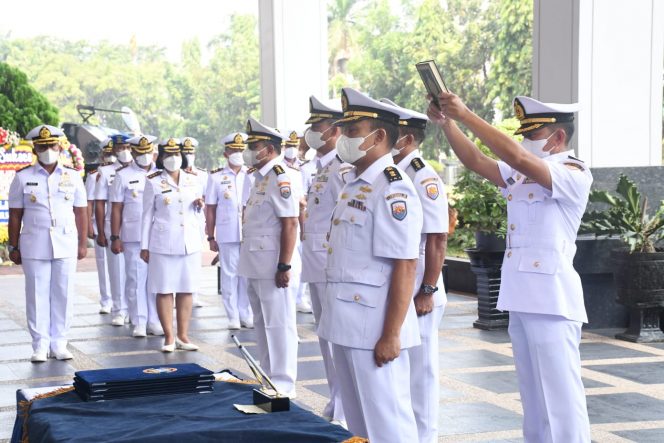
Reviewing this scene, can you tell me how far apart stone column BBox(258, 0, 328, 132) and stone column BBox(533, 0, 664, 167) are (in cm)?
538

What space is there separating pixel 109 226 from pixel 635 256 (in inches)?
222

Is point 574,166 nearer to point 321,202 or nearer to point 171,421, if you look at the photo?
point 321,202

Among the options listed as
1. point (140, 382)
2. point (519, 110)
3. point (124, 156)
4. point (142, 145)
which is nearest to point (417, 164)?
point (519, 110)

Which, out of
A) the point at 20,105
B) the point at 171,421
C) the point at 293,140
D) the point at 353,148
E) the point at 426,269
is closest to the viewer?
the point at 171,421

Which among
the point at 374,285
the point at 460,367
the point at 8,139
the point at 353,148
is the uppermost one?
the point at 8,139

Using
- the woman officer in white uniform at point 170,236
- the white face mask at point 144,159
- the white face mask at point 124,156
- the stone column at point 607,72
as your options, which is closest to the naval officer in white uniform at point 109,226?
the white face mask at point 124,156

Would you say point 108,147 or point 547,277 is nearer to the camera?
point 547,277

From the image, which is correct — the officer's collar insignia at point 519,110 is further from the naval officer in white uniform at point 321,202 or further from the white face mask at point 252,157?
the white face mask at point 252,157


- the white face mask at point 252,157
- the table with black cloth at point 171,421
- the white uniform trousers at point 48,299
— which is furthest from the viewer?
the white uniform trousers at point 48,299

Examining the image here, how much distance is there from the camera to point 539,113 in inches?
180

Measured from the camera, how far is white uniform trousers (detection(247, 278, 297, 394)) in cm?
660

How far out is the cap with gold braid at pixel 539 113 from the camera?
4.55m

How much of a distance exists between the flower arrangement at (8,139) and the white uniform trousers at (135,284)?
948 cm

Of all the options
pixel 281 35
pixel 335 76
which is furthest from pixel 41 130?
pixel 335 76
